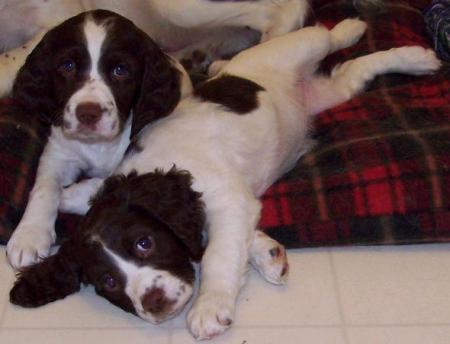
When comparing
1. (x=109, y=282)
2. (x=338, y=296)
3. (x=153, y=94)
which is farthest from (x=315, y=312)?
(x=153, y=94)

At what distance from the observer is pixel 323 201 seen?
2480 mm

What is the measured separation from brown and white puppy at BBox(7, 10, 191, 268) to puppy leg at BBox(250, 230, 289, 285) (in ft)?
1.73

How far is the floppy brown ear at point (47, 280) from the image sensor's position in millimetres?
2229

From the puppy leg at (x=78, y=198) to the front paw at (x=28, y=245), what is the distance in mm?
135

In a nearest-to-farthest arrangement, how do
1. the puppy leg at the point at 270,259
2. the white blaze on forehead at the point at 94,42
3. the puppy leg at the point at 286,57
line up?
the puppy leg at the point at 270,259 → the white blaze on forehead at the point at 94,42 → the puppy leg at the point at 286,57

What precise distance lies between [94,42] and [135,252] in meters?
0.69

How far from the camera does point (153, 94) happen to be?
100.0 inches

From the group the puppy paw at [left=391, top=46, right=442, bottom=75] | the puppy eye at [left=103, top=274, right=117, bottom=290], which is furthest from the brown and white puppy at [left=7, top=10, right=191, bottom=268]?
the puppy paw at [left=391, top=46, right=442, bottom=75]

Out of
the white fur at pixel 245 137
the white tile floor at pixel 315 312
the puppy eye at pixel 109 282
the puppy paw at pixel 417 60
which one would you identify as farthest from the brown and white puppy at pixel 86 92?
the puppy paw at pixel 417 60

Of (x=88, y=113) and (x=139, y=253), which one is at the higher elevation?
(x=88, y=113)

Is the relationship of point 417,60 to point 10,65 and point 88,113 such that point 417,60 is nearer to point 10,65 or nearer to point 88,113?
point 88,113

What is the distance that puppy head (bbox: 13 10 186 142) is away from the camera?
2.38m

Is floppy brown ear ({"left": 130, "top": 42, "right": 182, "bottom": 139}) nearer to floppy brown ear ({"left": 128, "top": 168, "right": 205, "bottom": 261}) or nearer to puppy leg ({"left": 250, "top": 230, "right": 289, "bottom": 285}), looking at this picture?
floppy brown ear ({"left": 128, "top": 168, "right": 205, "bottom": 261})

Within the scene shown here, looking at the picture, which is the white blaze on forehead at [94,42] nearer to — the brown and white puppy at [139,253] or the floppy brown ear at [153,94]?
the floppy brown ear at [153,94]
